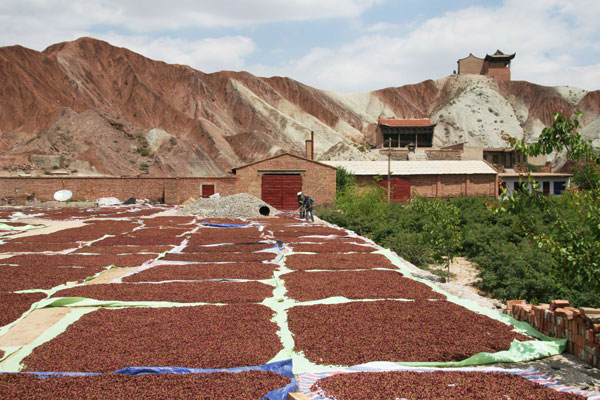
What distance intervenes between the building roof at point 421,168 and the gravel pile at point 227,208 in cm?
Result: 1401

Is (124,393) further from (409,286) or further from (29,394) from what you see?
(409,286)

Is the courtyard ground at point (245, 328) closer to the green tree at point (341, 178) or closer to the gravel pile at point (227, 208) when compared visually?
the gravel pile at point (227, 208)

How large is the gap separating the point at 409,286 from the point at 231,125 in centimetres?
8188

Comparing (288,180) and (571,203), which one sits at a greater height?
(288,180)

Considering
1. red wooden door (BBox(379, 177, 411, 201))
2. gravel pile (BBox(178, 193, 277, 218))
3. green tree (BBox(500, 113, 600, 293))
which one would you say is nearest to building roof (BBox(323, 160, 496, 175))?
red wooden door (BBox(379, 177, 411, 201))

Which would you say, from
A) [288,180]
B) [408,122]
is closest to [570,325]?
[288,180]

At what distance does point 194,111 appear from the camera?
8638cm

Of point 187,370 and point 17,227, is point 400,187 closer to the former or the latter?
point 17,227

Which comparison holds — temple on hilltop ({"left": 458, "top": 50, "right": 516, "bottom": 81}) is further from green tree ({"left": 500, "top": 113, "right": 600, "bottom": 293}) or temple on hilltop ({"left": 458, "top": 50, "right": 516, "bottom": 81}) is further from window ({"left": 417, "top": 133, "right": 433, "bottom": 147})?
green tree ({"left": 500, "top": 113, "right": 600, "bottom": 293})

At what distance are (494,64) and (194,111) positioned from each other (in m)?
74.2

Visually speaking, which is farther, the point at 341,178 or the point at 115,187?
the point at 115,187

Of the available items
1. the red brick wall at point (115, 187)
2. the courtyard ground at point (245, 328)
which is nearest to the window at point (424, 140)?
the red brick wall at point (115, 187)

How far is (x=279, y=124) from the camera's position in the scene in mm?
89062

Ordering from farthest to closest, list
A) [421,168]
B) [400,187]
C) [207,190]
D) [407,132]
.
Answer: [407,132] → [421,168] → [400,187] → [207,190]
